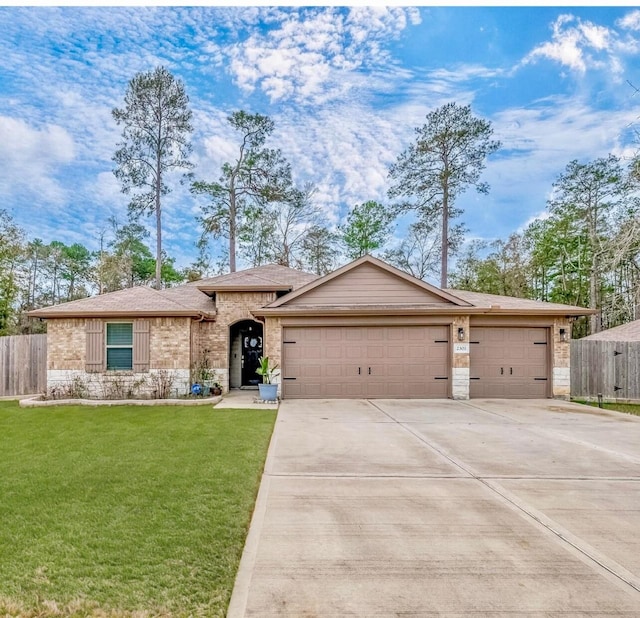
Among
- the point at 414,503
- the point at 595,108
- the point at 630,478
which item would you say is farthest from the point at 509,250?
the point at 414,503

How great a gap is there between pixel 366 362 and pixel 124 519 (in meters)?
7.94

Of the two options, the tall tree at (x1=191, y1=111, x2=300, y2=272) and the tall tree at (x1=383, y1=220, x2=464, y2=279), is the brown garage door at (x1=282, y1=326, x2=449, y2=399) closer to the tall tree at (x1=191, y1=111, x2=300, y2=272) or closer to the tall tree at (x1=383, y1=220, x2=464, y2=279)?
the tall tree at (x1=191, y1=111, x2=300, y2=272)

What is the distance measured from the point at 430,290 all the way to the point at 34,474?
30.9 ft

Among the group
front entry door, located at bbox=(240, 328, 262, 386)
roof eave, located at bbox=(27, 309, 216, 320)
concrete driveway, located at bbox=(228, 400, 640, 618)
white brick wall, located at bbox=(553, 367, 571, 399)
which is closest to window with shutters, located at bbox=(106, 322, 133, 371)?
roof eave, located at bbox=(27, 309, 216, 320)

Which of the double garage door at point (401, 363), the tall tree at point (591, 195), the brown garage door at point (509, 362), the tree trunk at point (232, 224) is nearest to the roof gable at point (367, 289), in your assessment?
the double garage door at point (401, 363)

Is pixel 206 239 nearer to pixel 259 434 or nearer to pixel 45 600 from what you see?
pixel 259 434

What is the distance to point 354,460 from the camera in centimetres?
492

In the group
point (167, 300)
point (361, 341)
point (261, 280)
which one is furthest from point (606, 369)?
point (167, 300)

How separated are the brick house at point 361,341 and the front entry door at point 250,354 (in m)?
2.42

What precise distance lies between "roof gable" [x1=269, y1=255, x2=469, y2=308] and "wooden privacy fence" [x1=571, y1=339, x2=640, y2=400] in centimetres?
477

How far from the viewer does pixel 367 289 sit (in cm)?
1090

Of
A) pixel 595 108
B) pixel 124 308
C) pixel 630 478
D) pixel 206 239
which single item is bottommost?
pixel 630 478

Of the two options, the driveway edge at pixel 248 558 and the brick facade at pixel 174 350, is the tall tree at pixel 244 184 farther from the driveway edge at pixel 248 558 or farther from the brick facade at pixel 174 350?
the driveway edge at pixel 248 558

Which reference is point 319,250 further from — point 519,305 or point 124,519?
point 124,519
